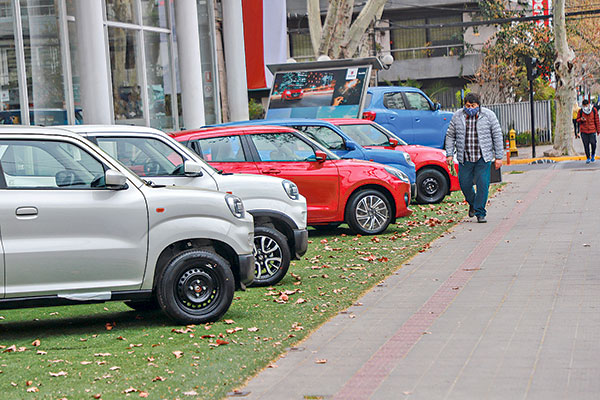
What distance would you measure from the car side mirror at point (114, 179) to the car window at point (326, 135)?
25.9 feet

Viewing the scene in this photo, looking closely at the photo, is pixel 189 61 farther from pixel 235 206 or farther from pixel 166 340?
A: pixel 166 340

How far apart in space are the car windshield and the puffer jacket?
3257 mm

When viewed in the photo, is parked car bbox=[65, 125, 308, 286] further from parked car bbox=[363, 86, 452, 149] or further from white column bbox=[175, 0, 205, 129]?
parked car bbox=[363, 86, 452, 149]

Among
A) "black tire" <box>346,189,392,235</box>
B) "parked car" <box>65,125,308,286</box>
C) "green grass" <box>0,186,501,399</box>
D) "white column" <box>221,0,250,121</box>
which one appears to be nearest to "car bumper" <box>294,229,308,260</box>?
"parked car" <box>65,125,308,286</box>

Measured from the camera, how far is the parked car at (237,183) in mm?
10094

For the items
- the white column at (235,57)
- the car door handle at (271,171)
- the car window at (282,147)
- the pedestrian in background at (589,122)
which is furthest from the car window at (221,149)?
the pedestrian in background at (589,122)

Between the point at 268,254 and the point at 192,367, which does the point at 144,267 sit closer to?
the point at 192,367

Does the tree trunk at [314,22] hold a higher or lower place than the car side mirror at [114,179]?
higher

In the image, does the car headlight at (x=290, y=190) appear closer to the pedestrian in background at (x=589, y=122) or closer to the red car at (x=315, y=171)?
the red car at (x=315, y=171)

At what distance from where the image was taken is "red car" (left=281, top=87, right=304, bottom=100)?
22.1m

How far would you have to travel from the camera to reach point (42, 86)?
1881 centimetres

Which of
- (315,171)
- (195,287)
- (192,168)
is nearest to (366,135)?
(315,171)

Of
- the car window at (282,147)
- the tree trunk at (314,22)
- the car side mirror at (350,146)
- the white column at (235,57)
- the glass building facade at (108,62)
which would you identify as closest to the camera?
the car window at (282,147)

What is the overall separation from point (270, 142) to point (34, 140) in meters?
5.69
